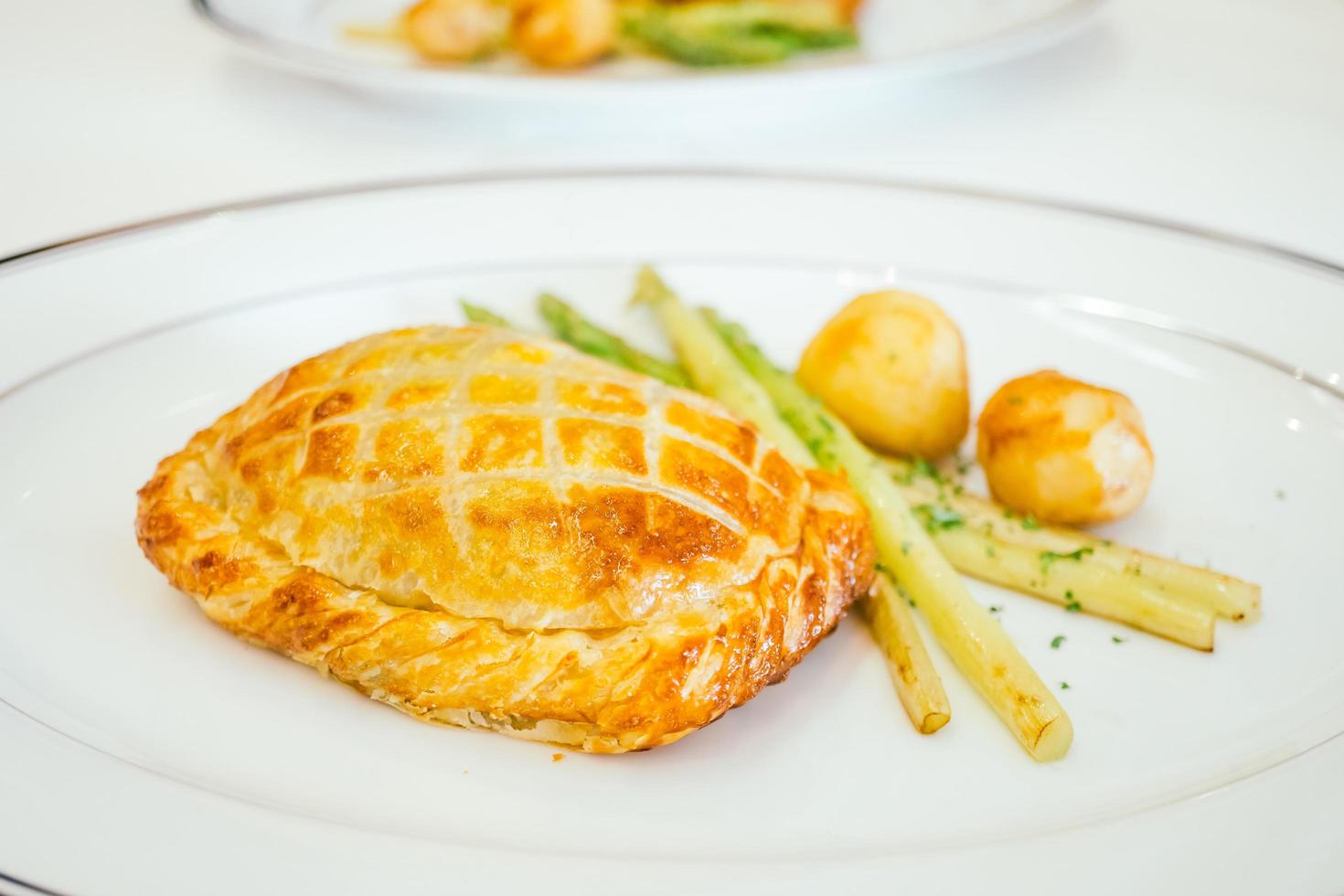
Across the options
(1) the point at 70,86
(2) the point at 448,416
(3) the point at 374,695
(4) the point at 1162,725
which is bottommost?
(4) the point at 1162,725

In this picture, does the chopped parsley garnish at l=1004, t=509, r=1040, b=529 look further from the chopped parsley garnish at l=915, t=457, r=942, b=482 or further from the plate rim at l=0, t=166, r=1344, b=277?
the plate rim at l=0, t=166, r=1344, b=277

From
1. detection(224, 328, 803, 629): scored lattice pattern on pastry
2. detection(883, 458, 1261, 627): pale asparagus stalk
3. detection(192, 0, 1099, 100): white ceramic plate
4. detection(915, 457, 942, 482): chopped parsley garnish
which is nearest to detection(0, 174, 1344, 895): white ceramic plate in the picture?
detection(883, 458, 1261, 627): pale asparagus stalk

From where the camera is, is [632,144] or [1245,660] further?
[632,144]

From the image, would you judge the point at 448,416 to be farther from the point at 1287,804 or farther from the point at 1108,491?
the point at 1287,804

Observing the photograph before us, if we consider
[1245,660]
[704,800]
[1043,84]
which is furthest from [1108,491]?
[1043,84]

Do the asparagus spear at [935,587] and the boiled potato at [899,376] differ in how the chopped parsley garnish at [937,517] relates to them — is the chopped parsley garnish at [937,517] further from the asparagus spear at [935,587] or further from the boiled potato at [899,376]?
the boiled potato at [899,376]

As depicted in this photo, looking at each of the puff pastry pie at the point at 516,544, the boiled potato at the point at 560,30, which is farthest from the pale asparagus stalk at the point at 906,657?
the boiled potato at the point at 560,30
